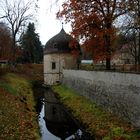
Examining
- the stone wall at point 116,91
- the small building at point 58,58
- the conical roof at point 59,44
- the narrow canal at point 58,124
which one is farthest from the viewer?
the small building at point 58,58

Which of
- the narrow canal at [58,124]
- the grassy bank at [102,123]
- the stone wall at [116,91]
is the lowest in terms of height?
the narrow canal at [58,124]

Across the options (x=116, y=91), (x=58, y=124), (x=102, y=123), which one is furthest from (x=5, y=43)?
(x=102, y=123)

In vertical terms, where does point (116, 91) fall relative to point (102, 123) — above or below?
above

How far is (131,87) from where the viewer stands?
17906 millimetres

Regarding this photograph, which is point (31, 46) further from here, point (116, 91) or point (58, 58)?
point (116, 91)

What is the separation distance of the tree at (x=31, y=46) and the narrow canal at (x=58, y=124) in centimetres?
4565

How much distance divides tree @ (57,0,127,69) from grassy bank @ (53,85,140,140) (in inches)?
225

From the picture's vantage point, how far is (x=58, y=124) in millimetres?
24250

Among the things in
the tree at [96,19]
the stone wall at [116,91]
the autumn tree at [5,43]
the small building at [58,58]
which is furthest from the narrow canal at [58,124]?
the autumn tree at [5,43]

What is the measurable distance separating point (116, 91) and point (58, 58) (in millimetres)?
31899

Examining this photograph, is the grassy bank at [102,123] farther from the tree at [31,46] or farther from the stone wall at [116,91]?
the tree at [31,46]

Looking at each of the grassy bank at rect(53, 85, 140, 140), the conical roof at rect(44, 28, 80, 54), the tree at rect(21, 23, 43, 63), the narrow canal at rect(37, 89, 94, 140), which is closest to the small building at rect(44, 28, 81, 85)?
the conical roof at rect(44, 28, 80, 54)

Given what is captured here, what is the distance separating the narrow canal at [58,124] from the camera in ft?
66.1

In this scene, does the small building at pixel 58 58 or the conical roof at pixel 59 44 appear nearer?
the conical roof at pixel 59 44
